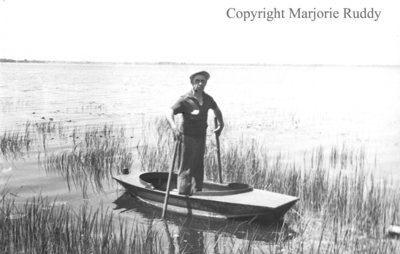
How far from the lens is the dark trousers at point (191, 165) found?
643 centimetres

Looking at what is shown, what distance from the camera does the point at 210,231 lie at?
6.00 m

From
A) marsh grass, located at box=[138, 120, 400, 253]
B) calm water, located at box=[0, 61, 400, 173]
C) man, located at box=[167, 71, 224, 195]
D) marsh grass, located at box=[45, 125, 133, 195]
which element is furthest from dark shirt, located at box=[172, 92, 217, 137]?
marsh grass, located at box=[45, 125, 133, 195]

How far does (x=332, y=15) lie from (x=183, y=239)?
4933 mm

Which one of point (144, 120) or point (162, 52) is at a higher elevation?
point (162, 52)

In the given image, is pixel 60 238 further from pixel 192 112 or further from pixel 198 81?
pixel 198 81

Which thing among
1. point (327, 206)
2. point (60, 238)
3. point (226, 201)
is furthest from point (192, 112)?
point (60, 238)

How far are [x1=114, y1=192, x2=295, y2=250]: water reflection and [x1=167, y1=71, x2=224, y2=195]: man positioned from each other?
0.47 m

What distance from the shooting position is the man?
6.14 m

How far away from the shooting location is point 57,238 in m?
4.76

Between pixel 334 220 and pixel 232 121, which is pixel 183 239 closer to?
pixel 334 220

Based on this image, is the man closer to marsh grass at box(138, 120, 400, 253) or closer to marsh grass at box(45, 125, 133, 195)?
marsh grass at box(138, 120, 400, 253)

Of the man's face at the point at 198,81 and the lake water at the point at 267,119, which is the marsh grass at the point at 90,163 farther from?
the man's face at the point at 198,81

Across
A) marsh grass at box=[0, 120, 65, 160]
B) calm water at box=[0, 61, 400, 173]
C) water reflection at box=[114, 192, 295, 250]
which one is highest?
calm water at box=[0, 61, 400, 173]

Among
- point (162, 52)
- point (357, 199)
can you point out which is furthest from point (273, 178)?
point (162, 52)
